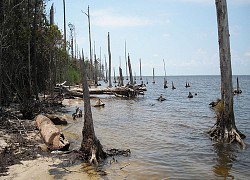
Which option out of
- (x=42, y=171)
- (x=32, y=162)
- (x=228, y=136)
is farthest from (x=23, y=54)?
(x=228, y=136)

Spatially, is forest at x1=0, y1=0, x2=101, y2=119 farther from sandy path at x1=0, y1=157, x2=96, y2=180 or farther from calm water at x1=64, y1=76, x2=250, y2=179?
sandy path at x1=0, y1=157, x2=96, y2=180

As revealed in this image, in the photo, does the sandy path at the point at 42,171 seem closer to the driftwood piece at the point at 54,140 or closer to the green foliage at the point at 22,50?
the driftwood piece at the point at 54,140

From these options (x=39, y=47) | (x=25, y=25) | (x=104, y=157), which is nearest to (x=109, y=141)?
(x=104, y=157)

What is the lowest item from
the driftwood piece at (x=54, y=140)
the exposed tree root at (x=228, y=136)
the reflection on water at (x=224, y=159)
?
the reflection on water at (x=224, y=159)

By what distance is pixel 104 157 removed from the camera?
7992mm

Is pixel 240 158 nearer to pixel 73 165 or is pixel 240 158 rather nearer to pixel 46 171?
pixel 73 165

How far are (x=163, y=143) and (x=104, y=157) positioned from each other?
3504mm

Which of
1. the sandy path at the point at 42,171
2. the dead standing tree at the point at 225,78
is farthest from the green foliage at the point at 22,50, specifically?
the dead standing tree at the point at 225,78

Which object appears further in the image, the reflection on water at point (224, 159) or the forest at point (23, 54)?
the forest at point (23, 54)

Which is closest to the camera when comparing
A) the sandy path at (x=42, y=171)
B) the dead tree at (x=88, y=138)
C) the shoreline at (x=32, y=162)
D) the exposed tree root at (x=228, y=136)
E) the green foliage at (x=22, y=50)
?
the sandy path at (x=42, y=171)

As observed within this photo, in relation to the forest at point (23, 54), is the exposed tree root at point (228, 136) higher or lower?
lower

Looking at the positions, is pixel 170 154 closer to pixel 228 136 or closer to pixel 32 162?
pixel 228 136

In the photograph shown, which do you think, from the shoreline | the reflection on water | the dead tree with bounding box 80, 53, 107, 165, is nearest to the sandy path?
the shoreline

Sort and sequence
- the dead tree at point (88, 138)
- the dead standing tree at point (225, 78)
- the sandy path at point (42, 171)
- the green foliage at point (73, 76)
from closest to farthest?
the sandy path at point (42, 171)
the dead tree at point (88, 138)
the dead standing tree at point (225, 78)
the green foliage at point (73, 76)
